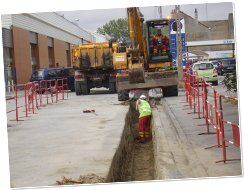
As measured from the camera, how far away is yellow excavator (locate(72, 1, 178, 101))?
1006cm

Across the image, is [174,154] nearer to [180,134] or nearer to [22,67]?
[180,134]

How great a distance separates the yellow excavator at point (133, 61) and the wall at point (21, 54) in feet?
33.7

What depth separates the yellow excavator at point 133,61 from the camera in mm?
10062

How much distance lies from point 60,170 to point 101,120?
17.5ft

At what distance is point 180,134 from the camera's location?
8.48m

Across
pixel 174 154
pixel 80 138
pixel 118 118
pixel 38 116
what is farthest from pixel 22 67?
pixel 174 154

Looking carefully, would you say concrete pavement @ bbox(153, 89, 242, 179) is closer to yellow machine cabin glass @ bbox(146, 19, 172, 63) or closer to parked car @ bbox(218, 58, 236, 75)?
yellow machine cabin glass @ bbox(146, 19, 172, 63)

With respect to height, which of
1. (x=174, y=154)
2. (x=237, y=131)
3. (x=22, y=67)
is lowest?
(x=174, y=154)

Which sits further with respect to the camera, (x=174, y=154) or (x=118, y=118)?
(x=118, y=118)

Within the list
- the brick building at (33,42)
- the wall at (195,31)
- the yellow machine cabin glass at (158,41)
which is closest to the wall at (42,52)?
the brick building at (33,42)

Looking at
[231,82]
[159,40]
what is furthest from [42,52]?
[231,82]

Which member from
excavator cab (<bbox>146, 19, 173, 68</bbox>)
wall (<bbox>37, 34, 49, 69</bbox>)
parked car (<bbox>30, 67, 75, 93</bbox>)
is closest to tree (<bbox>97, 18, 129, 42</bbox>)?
wall (<bbox>37, 34, 49, 69</bbox>)

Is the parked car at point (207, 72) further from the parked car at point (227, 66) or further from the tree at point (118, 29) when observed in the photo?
the tree at point (118, 29)

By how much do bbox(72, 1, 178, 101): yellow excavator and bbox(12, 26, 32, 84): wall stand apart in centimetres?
1026
